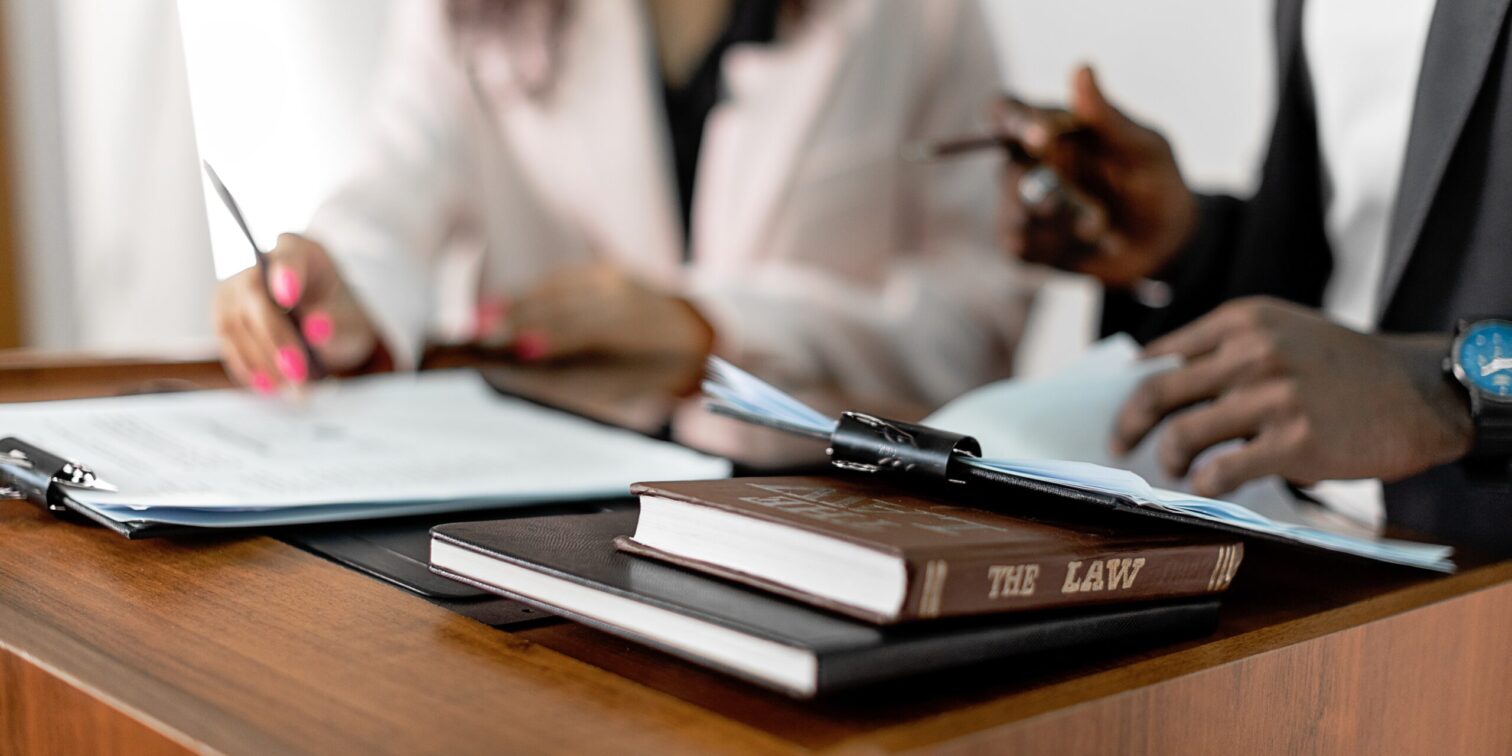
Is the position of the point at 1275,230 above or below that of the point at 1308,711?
above

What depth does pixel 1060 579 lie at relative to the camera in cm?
30

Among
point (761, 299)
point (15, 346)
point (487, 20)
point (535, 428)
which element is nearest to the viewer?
point (535, 428)

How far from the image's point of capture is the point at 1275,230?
85cm

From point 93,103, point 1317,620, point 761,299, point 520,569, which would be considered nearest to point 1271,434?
point 1317,620

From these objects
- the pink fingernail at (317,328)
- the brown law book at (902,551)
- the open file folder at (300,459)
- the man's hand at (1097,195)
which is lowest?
the open file folder at (300,459)

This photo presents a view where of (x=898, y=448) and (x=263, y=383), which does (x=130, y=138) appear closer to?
(x=263, y=383)

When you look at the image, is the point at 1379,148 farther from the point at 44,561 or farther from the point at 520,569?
the point at 44,561

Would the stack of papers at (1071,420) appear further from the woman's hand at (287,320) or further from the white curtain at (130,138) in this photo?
the white curtain at (130,138)

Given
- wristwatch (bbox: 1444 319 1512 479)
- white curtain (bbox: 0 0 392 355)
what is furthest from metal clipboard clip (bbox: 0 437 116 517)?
white curtain (bbox: 0 0 392 355)

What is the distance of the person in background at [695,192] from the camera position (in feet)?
4.26

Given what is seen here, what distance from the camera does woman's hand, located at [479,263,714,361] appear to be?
1204mm

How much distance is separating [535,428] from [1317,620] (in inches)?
17.1

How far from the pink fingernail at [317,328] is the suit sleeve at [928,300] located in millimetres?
514

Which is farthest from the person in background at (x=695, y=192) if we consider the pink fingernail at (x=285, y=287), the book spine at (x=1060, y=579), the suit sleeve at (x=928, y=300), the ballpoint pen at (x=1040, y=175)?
the book spine at (x=1060, y=579)
